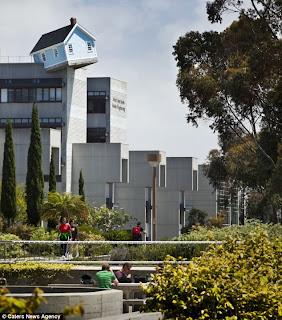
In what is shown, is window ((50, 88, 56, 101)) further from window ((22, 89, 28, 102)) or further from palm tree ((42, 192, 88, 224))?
palm tree ((42, 192, 88, 224))

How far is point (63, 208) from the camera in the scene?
5147cm

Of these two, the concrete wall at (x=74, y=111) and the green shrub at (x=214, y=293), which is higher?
the concrete wall at (x=74, y=111)

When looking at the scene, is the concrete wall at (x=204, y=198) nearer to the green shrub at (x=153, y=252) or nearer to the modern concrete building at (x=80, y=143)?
the modern concrete building at (x=80, y=143)

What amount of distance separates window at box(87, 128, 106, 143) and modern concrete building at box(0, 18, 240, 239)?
2.62 meters

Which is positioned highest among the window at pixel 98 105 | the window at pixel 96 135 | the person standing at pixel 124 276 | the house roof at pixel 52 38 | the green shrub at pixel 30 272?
the house roof at pixel 52 38

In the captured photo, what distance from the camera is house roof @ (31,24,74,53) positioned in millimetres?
76250

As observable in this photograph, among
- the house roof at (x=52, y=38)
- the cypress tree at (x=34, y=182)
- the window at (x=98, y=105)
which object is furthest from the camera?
the window at (x=98, y=105)

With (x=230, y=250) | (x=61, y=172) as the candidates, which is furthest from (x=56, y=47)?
(x=230, y=250)

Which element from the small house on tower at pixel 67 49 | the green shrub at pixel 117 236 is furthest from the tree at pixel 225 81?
the small house on tower at pixel 67 49

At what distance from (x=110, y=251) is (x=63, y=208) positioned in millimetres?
24945

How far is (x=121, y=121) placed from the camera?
8831 cm

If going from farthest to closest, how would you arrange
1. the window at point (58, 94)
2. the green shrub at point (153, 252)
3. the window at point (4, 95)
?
the window at point (4, 95) < the window at point (58, 94) < the green shrub at point (153, 252)

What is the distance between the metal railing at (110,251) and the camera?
2627 centimetres

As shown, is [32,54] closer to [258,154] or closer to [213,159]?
[213,159]
